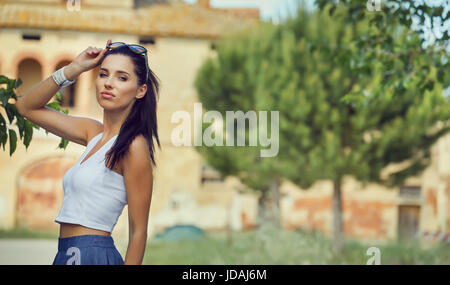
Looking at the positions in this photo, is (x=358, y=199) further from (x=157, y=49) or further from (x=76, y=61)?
(x=76, y=61)

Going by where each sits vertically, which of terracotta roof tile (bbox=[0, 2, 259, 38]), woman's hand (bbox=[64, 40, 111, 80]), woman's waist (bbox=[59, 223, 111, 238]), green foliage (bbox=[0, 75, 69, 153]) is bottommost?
woman's waist (bbox=[59, 223, 111, 238])

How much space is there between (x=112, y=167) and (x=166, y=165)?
62.6 ft

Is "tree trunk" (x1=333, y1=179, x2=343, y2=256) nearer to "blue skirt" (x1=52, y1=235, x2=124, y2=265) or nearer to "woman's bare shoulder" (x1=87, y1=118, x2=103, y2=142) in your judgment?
"woman's bare shoulder" (x1=87, y1=118, x2=103, y2=142)

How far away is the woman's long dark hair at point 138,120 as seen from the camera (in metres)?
2.06

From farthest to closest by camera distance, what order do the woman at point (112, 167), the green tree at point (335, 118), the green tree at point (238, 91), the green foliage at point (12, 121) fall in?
the green tree at point (238, 91)
the green tree at point (335, 118)
the green foliage at point (12, 121)
the woman at point (112, 167)

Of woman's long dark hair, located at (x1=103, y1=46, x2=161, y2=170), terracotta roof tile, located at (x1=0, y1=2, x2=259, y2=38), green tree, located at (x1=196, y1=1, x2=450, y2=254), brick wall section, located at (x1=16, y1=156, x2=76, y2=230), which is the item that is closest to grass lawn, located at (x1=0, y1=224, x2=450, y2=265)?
green tree, located at (x1=196, y1=1, x2=450, y2=254)

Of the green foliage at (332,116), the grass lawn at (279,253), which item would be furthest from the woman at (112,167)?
the green foliage at (332,116)

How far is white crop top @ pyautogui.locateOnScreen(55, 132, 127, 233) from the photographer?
2.07m

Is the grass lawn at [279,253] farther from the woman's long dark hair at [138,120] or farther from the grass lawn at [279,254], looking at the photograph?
the woman's long dark hair at [138,120]

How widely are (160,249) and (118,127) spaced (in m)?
13.0

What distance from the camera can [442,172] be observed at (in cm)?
2183

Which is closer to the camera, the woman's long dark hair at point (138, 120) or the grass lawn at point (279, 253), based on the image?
the woman's long dark hair at point (138, 120)

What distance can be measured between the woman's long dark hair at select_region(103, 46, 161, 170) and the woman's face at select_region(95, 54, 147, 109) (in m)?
0.03

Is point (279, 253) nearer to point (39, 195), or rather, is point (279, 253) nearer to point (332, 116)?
point (332, 116)
